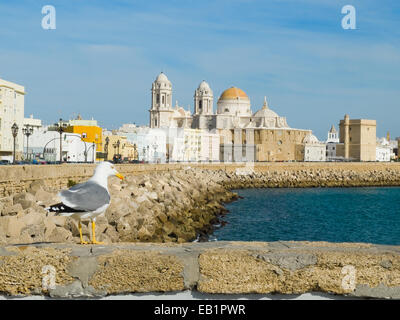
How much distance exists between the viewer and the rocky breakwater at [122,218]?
26.3ft

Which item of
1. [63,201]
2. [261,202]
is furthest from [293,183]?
[63,201]

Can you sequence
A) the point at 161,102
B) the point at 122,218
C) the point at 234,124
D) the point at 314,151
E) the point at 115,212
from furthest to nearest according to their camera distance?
the point at 234,124
the point at 314,151
the point at 161,102
the point at 115,212
the point at 122,218

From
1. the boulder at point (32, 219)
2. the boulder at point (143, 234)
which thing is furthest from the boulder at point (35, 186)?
the boulder at point (32, 219)

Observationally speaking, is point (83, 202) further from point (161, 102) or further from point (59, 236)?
point (161, 102)

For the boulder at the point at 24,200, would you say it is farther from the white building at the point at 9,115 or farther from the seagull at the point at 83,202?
the white building at the point at 9,115

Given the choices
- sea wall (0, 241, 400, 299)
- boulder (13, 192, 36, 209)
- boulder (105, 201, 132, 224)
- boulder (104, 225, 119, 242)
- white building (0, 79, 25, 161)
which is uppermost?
white building (0, 79, 25, 161)

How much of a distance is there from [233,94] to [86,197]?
3753 inches

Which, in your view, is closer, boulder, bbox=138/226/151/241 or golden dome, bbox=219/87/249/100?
boulder, bbox=138/226/151/241

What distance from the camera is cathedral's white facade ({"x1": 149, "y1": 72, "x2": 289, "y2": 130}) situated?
88.9m

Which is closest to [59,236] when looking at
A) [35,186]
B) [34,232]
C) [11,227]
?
[34,232]

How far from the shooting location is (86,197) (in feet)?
12.0

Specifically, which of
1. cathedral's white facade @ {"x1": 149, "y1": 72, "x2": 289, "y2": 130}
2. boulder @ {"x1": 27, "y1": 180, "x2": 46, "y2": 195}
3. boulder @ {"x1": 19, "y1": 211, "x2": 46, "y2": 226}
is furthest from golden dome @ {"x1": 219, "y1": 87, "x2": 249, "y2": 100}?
boulder @ {"x1": 19, "y1": 211, "x2": 46, "y2": 226}

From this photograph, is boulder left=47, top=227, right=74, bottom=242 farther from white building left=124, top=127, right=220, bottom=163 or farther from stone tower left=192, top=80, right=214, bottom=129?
stone tower left=192, top=80, right=214, bottom=129
